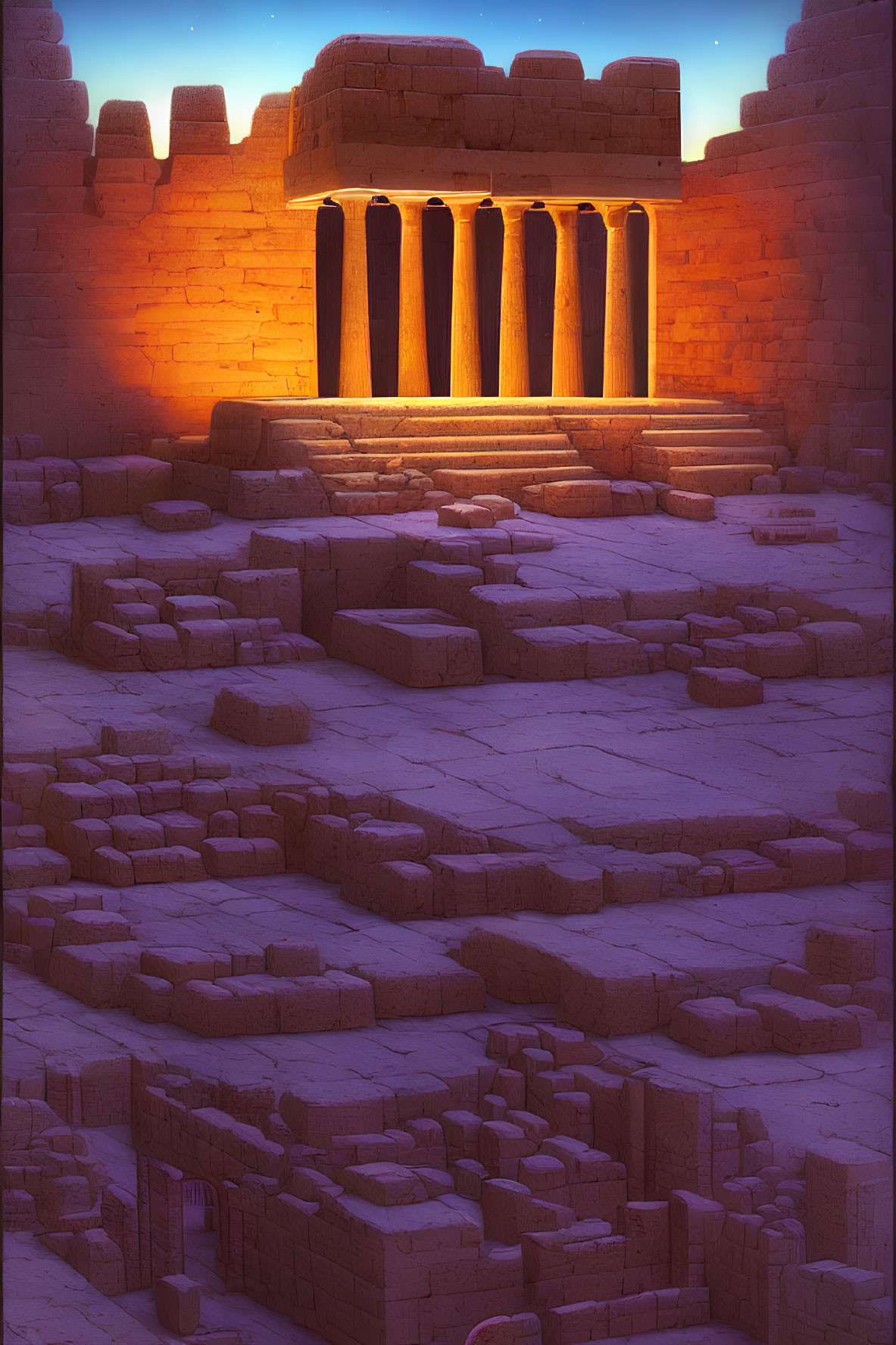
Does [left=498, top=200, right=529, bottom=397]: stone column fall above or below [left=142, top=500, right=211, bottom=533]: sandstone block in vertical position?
above

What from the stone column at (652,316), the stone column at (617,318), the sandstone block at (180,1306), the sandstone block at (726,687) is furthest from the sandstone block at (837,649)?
the sandstone block at (180,1306)

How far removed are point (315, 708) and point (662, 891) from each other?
370cm

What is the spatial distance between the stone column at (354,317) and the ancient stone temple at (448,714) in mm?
68

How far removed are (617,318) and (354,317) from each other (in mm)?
3239

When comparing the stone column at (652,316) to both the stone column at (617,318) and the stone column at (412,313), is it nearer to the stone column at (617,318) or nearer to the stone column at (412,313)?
the stone column at (617,318)

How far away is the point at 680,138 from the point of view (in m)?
20.8

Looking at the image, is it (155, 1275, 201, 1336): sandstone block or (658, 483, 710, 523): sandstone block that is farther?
(658, 483, 710, 523): sandstone block

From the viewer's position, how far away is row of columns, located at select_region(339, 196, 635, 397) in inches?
817

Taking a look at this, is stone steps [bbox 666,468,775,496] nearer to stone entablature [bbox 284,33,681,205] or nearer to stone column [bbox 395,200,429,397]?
stone column [bbox 395,200,429,397]

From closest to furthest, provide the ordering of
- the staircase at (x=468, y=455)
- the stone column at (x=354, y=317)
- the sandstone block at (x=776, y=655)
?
A: the sandstone block at (x=776, y=655), the staircase at (x=468, y=455), the stone column at (x=354, y=317)

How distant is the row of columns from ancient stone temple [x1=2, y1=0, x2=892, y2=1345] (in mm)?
73

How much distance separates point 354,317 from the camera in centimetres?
2077


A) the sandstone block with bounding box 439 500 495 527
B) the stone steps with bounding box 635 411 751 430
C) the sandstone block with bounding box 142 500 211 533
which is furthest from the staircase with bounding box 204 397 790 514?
the sandstone block with bounding box 142 500 211 533

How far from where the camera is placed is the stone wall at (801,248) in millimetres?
19969
